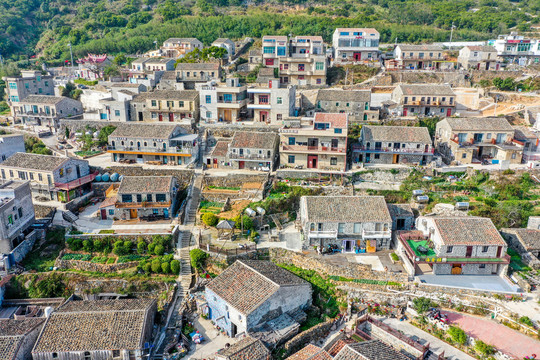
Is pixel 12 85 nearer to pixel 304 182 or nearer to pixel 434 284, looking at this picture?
pixel 304 182

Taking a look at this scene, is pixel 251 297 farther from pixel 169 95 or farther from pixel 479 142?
pixel 169 95

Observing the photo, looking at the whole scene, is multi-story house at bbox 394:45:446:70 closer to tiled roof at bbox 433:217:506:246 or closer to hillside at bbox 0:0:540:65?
hillside at bbox 0:0:540:65

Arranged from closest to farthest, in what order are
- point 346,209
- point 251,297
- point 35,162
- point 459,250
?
1. point 251,297
2. point 459,250
3. point 346,209
4. point 35,162

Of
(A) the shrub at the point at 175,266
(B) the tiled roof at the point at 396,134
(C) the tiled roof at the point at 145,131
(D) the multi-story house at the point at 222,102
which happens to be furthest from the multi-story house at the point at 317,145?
(A) the shrub at the point at 175,266

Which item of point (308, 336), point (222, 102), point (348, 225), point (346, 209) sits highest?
point (222, 102)

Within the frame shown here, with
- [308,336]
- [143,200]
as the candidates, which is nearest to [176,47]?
[143,200]

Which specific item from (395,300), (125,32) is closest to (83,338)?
(395,300)

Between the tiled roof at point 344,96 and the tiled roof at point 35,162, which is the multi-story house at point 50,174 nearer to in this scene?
the tiled roof at point 35,162
